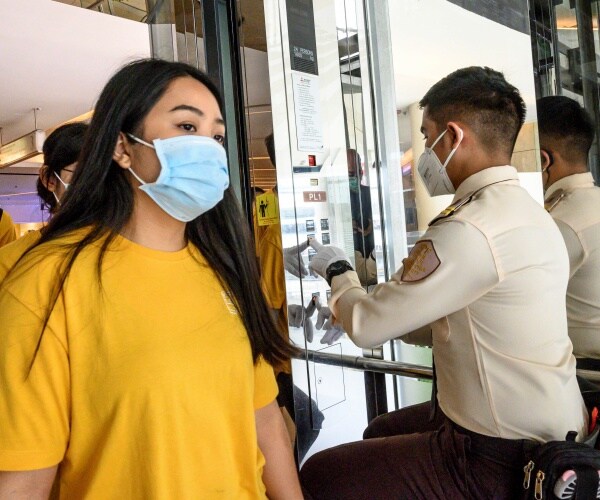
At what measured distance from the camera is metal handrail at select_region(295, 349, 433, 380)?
5.76 feet

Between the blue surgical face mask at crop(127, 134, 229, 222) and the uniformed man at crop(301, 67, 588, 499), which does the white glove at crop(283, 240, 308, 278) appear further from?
the blue surgical face mask at crop(127, 134, 229, 222)

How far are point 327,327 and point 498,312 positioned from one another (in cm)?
89

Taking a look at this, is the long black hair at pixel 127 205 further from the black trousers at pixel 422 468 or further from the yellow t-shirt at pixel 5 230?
the yellow t-shirt at pixel 5 230

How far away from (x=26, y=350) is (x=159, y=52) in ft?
6.58

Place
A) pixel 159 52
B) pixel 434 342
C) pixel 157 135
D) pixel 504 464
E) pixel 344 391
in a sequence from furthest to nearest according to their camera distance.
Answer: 1. pixel 159 52
2. pixel 344 391
3. pixel 434 342
4. pixel 504 464
5. pixel 157 135

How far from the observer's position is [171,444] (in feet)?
3.18

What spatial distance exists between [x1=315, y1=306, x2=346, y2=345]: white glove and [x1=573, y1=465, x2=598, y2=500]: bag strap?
1.06 metres

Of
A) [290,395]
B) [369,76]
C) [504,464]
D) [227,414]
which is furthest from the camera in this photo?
[369,76]

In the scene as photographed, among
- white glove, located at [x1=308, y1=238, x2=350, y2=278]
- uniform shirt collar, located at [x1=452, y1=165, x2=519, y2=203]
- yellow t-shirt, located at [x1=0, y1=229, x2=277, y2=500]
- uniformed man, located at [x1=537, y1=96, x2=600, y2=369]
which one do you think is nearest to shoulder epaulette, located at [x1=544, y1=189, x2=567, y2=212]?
uniformed man, located at [x1=537, y1=96, x2=600, y2=369]

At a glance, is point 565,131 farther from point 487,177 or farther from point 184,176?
point 184,176

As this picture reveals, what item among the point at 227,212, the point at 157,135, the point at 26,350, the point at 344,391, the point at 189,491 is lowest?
the point at 344,391

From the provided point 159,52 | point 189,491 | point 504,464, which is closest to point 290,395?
point 504,464

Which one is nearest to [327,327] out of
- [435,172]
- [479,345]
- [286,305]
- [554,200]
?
[286,305]

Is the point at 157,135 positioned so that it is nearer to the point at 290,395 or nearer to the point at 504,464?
the point at 504,464
